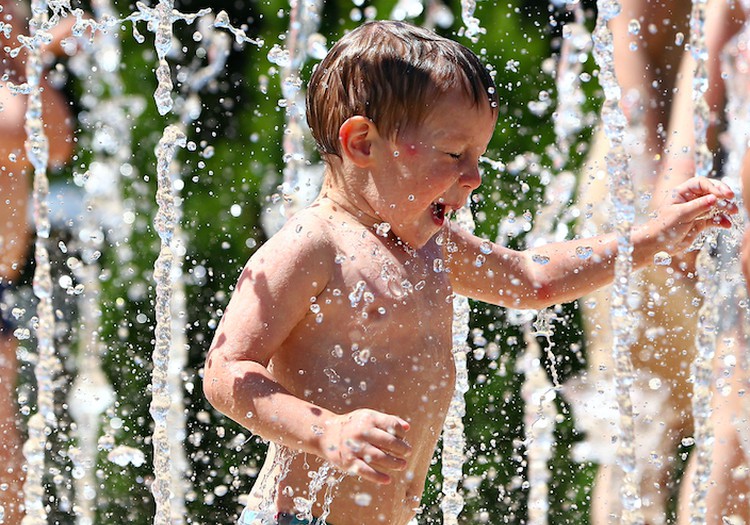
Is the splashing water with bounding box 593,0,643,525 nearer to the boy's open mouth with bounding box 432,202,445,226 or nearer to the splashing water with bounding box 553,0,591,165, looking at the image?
the boy's open mouth with bounding box 432,202,445,226

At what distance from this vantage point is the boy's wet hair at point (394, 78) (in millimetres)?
2287

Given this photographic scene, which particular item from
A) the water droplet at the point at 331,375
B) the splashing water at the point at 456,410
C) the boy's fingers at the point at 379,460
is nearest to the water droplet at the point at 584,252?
the splashing water at the point at 456,410

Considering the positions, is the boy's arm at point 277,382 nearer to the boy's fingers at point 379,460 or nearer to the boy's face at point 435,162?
the boy's fingers at point 379,460

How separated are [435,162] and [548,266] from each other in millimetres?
500

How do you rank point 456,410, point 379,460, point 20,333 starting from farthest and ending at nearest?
point 20,333
point 456,410
point 379,460

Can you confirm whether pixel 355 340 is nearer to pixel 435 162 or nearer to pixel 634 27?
pixel 435 162


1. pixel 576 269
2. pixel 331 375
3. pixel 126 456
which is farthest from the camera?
pixel 126 456

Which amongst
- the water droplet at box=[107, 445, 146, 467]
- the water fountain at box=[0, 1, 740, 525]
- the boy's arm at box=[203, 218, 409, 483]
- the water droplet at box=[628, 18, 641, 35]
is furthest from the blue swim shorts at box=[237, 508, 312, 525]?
the water droplet at box=[628, 18, 641, 35]

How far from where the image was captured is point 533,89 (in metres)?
4.28

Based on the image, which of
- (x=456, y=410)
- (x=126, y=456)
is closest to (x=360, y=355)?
(x=456, y=410)

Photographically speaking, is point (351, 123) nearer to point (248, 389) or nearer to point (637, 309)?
point (248, 389)

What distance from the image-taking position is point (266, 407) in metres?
2.06

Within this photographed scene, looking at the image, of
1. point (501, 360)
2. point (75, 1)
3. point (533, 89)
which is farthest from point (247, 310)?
point (75, 1)

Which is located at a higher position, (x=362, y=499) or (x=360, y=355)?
(x=360, y=355)
